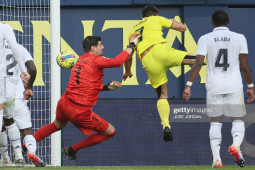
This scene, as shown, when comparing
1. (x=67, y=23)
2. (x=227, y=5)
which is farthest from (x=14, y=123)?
(x=227, y=5)

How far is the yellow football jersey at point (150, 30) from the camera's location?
11.0m

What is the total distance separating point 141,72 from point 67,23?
5.91 ft

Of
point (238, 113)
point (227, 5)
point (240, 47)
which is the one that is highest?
point (227, 5)

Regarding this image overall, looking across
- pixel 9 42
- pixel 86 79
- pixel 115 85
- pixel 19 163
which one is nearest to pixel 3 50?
pixel 9 42

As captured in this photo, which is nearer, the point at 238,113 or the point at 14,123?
the point at 238,113

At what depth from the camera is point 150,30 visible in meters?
11.1

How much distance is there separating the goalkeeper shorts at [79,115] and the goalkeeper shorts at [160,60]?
3.42 ft

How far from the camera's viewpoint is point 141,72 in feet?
54.4

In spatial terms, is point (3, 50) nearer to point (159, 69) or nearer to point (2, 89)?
point (2, 89)

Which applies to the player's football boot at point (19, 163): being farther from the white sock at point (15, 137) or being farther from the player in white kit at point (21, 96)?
the player in white kit at point (21, 96)

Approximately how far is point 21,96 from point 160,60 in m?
2.23

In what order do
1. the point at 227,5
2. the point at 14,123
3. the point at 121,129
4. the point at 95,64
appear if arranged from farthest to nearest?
the point at 227,5
the point at 121,129
the point at 14,123
the point at 95,64

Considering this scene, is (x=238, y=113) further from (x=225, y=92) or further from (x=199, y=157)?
(x=199, y=157)

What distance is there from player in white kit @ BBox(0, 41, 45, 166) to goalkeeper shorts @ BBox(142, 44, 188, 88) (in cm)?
159
